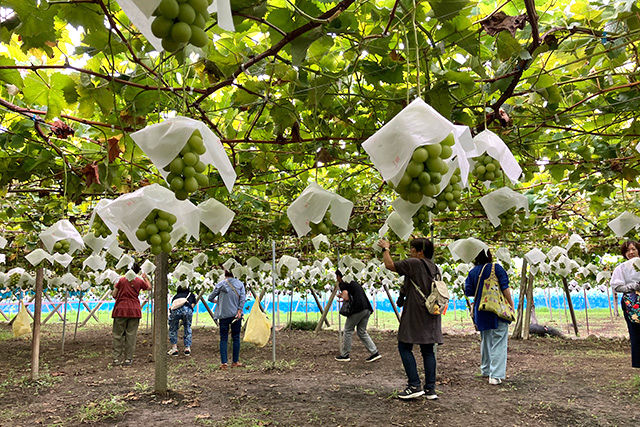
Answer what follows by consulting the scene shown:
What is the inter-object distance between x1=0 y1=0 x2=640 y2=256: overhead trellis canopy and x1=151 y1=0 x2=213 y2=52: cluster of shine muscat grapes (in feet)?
2.34

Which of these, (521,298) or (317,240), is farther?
(521,298)

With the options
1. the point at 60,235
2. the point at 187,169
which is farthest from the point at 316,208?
the point at 60,235

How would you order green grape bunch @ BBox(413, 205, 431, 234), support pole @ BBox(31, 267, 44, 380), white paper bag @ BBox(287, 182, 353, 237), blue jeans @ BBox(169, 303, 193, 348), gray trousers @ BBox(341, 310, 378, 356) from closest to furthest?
green grape bunch @ BBox(413, 205, 431, 234) → white paper bag @ BBox(287, 182, 353, 237) → support pole @ BBox(31, 267, 44, 380) → gray trousers @ BBox(341, 310, 378, 356) → blue jeans @ BBox(169, 303, 193, 348)

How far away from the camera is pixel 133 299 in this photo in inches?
340

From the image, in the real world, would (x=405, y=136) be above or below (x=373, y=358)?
above

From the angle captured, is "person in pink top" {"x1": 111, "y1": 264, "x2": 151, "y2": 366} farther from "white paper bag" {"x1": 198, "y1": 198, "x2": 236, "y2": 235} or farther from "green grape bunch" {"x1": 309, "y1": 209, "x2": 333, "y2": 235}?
"green grape bunch" {"x1": 309, "y1": 209, "x2": 333, "y2": 235}

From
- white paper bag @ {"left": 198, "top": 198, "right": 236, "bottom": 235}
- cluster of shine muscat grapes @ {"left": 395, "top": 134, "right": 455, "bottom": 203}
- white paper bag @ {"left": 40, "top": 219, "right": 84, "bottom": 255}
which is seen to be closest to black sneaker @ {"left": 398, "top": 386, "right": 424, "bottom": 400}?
white paper bag @ {"left": 198, "top": 198, "right": 236, "bottom": 235}

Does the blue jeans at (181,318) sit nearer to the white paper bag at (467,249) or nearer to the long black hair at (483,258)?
the long black hair at (483,258)

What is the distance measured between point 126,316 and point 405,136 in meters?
8.22

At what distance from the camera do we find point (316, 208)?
8.25ft

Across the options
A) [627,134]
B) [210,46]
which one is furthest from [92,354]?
[627,134]

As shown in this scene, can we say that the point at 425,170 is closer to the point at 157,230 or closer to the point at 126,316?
the point at 157,230

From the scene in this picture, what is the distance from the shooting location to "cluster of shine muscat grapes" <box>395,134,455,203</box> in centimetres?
143

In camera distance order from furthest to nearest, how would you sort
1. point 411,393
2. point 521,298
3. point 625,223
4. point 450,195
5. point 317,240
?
point 521,298, point 411,393, point 317,240, point 625,223, point 450,195
